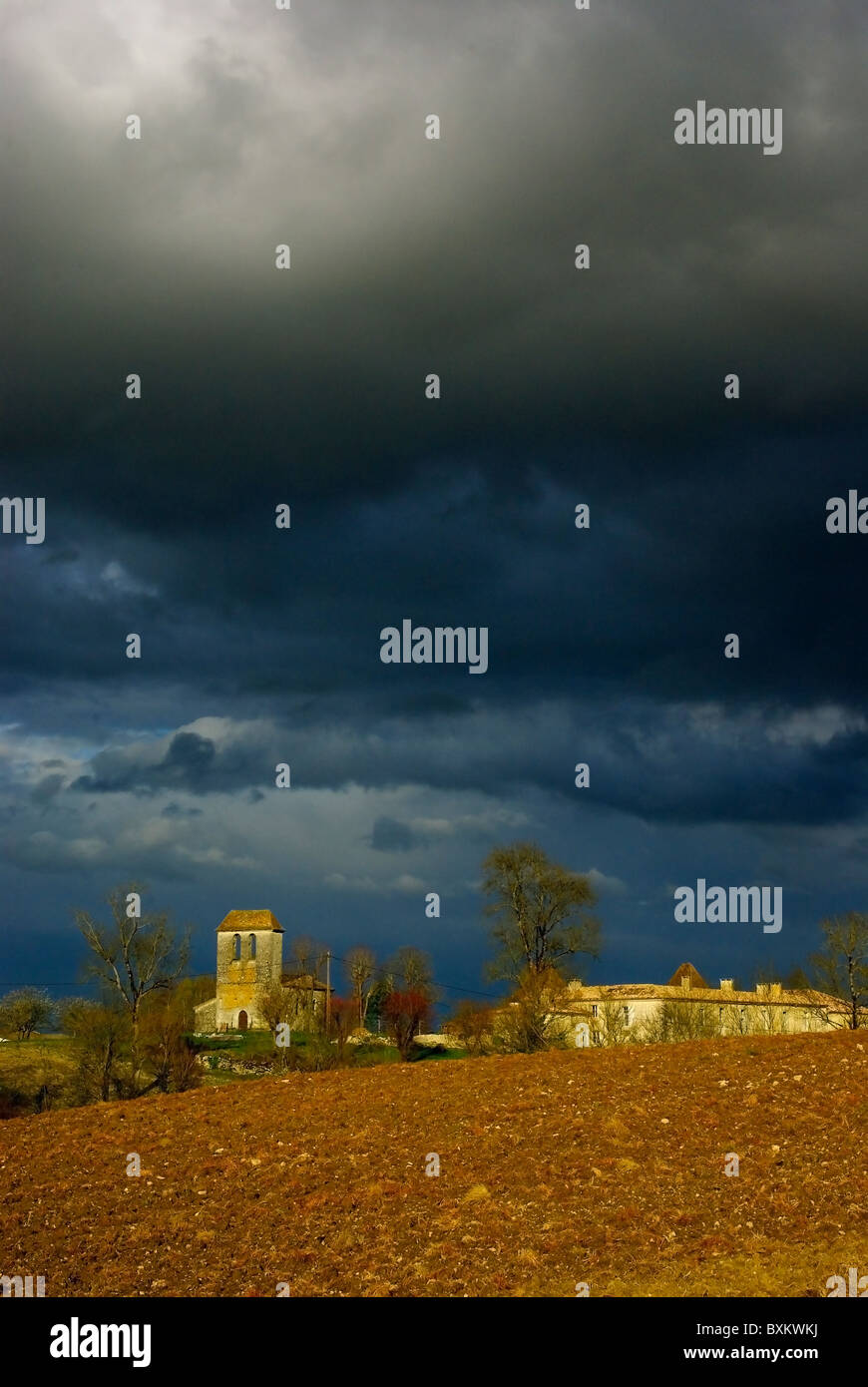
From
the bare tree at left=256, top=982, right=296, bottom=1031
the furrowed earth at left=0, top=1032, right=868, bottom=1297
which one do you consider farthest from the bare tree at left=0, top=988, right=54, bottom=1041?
the furrowed earth at left=0, top=1032, right=868, bottom=1297

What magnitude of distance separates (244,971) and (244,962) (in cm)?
126

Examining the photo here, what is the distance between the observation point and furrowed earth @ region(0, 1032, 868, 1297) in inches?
626

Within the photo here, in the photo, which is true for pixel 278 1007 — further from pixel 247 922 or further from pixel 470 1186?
pixel 470 1186

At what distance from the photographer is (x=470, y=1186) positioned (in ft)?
62.8

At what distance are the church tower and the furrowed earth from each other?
10838cm

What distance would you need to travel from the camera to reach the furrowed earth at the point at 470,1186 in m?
15.9

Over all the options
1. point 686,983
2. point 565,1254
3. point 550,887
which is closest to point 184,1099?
point 565,1254

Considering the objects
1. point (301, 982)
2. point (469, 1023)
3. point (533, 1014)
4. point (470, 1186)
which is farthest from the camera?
point (301, 982)

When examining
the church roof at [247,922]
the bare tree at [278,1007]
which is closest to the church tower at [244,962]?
the church roof at [247,922]

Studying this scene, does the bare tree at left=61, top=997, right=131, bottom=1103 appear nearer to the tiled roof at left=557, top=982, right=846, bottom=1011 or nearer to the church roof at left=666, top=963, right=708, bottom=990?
the tiled roof at left=557, top=982, right=846, bottom=1011

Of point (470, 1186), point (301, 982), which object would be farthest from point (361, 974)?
point (470, 1186)

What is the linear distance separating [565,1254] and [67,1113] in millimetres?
14388
